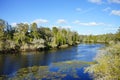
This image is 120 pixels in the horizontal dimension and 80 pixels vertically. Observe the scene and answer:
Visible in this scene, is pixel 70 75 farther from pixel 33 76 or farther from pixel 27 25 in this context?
pixel 27 25

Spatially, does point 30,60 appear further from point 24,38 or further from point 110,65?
point 110,65

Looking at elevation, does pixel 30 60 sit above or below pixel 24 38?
below

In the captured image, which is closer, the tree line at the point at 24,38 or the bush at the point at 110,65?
the bush at the point at 110,65

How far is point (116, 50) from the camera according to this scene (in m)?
19.1

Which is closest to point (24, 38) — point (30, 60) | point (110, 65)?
point (30, 60)

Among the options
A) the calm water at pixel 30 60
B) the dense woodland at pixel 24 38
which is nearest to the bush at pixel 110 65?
the calm water at pixel 30 60

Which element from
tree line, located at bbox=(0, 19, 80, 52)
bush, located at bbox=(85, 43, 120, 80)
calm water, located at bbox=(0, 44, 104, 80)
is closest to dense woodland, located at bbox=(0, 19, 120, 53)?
tree line, located at bbox=(0, 19, 80, 52)

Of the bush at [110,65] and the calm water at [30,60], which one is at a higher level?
the bush at [110,65]

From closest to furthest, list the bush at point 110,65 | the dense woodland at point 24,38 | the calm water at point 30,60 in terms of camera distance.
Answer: the bush at point 110,65 → the calm water at point 30,60 → the dense woodland at point 24,38

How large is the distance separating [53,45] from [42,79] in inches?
2896

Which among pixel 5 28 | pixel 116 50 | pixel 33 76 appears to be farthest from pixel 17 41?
pixel 116 50

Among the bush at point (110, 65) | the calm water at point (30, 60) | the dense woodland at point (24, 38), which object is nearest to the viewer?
the bush at point (110, 65)

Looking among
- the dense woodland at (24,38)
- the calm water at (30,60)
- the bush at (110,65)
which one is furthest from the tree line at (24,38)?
the bush at (110,65)

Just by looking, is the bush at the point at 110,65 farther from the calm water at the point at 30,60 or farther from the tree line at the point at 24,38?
the tree line at the point at 24,38
